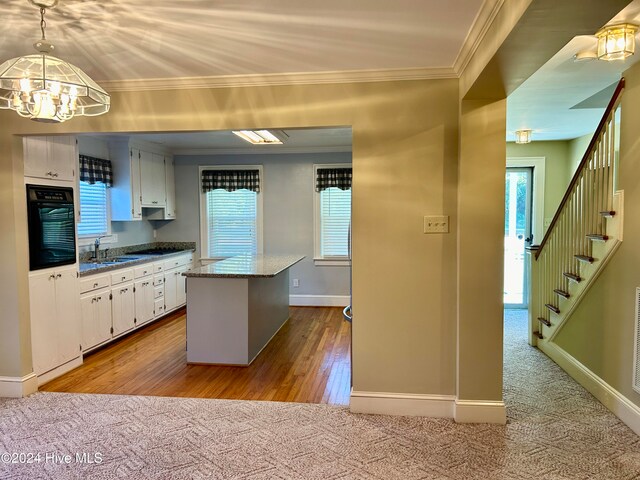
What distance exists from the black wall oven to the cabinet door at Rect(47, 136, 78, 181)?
5.2 inches

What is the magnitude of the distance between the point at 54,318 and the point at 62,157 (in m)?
1.38

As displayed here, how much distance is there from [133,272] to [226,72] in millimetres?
2927

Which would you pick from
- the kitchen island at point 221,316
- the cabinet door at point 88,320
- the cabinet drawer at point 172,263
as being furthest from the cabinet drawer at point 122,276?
the kitchen island at point 221,316

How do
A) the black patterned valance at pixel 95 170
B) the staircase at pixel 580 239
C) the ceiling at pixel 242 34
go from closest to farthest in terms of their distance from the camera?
1. the ceiling at pixel 242 34
2. the staircase at pixel 580 239
3. the black patterned valance at pixel 95 170

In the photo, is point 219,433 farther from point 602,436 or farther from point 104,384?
point 602,436

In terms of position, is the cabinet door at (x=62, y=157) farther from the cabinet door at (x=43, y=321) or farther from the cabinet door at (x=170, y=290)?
the cabinet door at (x=170, y=290)

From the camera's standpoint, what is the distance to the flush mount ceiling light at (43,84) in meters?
1.79

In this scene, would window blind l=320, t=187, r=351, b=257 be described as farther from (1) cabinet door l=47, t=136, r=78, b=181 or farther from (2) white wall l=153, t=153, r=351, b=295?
(1) cabinet door l=47, t=136, r=78, b=181

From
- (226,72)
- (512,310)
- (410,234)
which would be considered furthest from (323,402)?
(512,310)

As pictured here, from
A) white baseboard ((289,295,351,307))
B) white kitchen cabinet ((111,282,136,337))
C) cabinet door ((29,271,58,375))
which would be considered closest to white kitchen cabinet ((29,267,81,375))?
cabinet door ((29,271,58,375))

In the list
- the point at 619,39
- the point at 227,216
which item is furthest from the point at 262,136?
the point at 619,39

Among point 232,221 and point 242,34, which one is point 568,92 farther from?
point 232,221

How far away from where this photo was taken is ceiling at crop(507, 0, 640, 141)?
2.61 metres

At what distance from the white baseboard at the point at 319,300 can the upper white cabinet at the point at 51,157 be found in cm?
352
